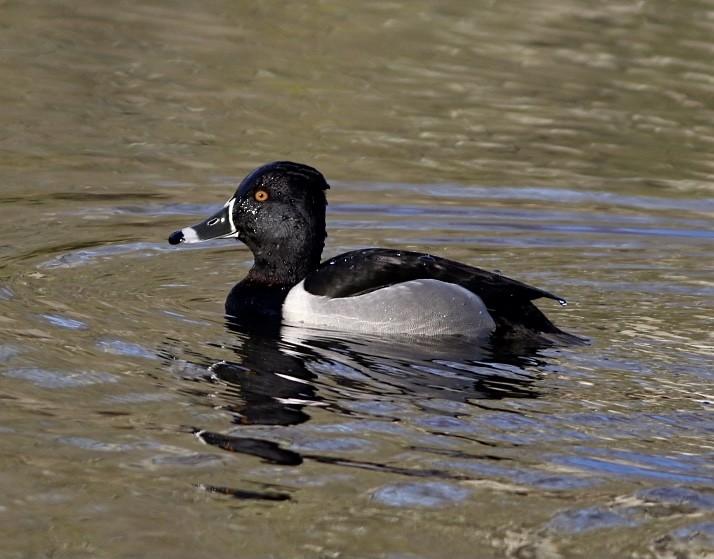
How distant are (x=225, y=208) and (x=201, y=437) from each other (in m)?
2.97

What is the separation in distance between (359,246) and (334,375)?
11.5 feet

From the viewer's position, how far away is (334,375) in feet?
23.5

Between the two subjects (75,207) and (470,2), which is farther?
(470,2)

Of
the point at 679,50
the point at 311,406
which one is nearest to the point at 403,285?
the point at 311,406

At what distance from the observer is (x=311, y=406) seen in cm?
660

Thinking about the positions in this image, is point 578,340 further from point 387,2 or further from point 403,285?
point 387,2

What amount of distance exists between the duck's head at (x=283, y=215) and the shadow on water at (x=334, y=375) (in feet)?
2.03

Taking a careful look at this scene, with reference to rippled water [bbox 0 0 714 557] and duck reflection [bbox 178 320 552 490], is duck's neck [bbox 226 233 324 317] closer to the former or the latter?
rippled water [bbox 0 0 714 557]

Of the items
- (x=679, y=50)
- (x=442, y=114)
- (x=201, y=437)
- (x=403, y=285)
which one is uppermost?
(x=679, y=50)

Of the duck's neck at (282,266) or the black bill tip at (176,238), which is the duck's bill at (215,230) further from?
the duck's neck at (282,266)

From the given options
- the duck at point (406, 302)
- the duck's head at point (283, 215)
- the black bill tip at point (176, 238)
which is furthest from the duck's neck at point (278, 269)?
the black bill tip at point (176, 238)

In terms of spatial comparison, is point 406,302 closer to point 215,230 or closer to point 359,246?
point 215,230

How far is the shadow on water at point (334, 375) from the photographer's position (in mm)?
6344

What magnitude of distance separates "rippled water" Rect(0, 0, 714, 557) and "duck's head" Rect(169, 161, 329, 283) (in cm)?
53
